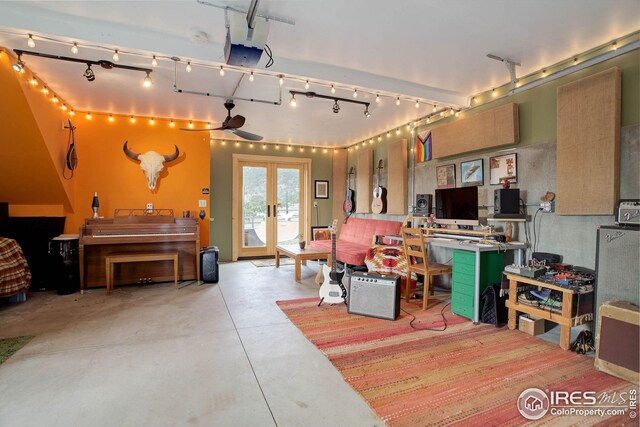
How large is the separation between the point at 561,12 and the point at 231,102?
341 cm

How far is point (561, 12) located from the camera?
2367 millimetres

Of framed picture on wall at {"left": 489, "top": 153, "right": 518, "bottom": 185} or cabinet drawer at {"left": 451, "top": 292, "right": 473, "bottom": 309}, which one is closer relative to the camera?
cabinet drawer at {"left": 451, "top": 292, "right": 473, "bottom": 309}

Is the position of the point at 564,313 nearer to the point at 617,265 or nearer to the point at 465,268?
the point at 617,265

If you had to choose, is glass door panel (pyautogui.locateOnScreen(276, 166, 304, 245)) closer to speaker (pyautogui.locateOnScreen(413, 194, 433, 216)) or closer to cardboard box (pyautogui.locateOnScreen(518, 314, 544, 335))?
speaker (pyautogui.locateOnScreen(413, 194, 433, 216))

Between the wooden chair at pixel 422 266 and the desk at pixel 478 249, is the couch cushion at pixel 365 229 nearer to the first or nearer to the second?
the wooden chair at pixel 422 266

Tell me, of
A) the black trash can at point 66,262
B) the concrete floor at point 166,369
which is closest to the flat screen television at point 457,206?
the concrete floor at point 166,369

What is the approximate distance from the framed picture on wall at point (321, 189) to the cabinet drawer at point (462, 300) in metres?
4.49

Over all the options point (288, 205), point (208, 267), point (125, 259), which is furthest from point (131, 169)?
point (288, 205)

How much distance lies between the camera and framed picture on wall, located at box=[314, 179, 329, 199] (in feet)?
24.2

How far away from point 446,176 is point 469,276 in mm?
1749

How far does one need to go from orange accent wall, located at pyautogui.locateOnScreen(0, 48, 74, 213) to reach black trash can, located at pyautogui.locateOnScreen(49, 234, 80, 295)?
2.32 feet

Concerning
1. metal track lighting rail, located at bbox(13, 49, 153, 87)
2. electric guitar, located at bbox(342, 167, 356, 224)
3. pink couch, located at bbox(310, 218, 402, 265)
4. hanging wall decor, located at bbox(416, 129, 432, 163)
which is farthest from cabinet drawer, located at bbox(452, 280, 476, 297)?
metal track lighting rail, located at bbox(13, 49, 153, 87)

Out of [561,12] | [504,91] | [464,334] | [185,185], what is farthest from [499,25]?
[185,185]

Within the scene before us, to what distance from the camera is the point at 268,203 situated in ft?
23.0
